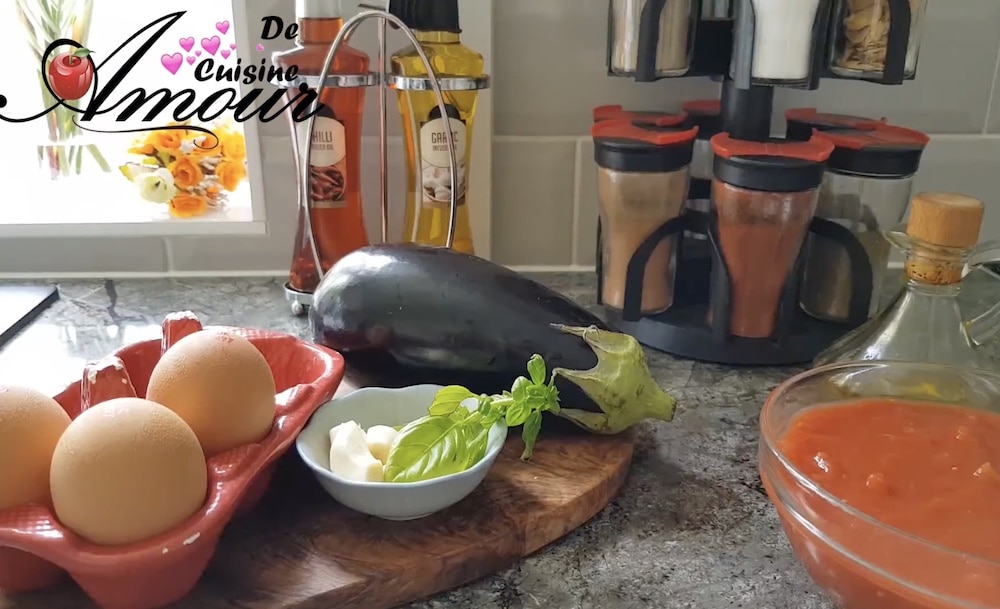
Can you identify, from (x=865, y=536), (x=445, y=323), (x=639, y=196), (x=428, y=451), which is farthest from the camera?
(x=639, y=196)

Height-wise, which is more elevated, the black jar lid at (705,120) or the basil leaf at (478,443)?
the black jar lid at (705,120)

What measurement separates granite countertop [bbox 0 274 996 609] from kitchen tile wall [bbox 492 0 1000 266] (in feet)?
0.62

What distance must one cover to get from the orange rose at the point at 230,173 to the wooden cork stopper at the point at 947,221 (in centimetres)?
68

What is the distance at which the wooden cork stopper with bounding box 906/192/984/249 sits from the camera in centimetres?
55

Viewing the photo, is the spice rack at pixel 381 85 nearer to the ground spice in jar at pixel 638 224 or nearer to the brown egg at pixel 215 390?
the ground spice in jar at pixel 638 224

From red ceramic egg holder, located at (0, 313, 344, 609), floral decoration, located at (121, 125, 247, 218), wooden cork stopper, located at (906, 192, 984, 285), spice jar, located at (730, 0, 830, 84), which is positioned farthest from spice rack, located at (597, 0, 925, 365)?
floral decoration, located at (121, 125, 247, 218)

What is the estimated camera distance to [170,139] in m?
0.93

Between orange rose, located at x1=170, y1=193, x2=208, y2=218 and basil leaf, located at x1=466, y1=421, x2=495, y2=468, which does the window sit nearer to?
orange rose, located at x1=170, y1=193, x2=208, y2=218

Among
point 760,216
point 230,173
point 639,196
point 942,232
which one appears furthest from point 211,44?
point 942,232

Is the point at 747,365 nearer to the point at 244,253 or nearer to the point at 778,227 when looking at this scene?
the point at 778,227

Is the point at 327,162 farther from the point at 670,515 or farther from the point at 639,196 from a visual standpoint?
the point at 670,515

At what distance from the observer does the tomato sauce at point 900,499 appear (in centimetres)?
37

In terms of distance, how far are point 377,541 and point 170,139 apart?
631 millimetres

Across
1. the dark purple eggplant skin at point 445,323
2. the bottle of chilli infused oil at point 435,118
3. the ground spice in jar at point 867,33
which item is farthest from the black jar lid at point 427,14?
the ground spice in jar at point 867,33
